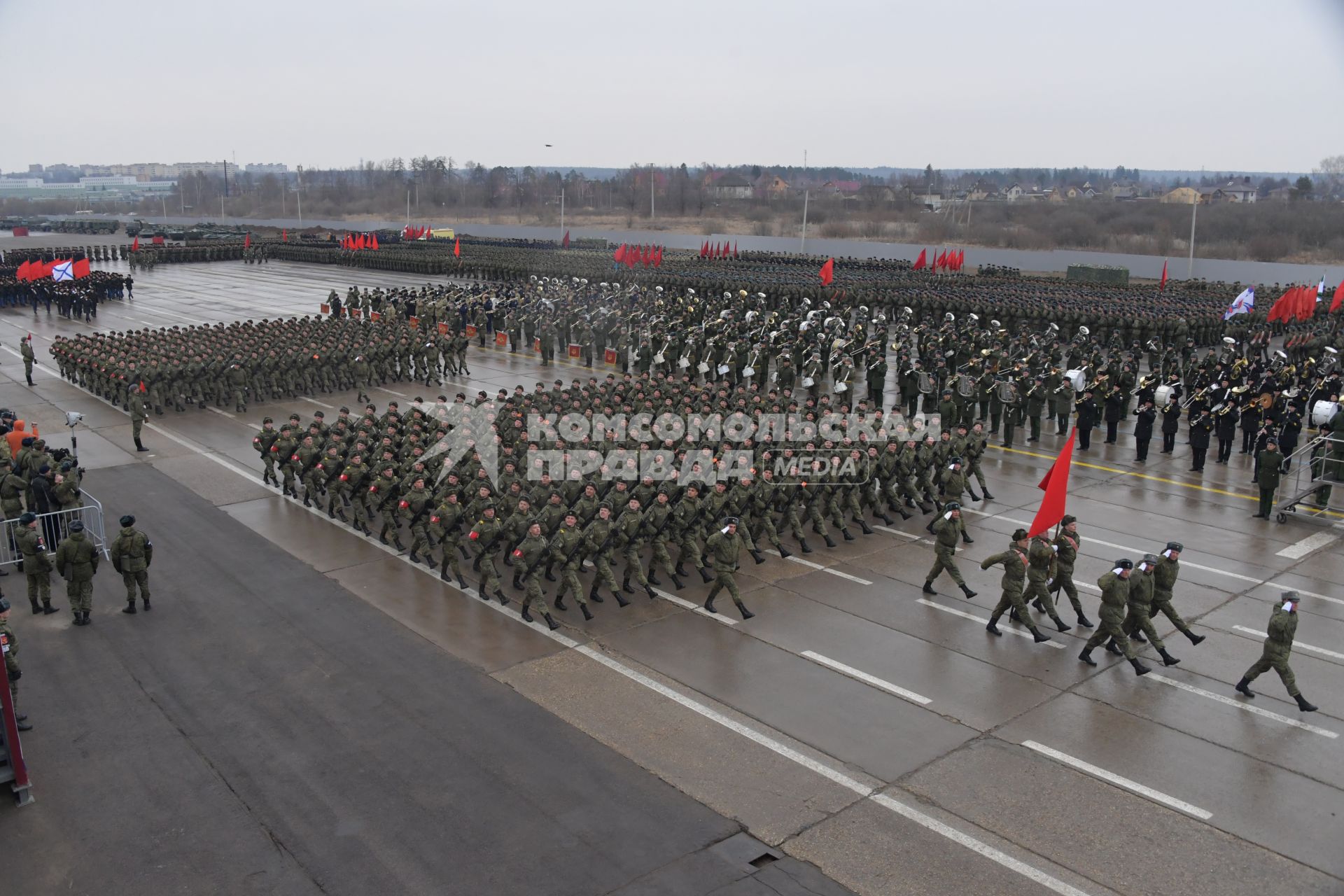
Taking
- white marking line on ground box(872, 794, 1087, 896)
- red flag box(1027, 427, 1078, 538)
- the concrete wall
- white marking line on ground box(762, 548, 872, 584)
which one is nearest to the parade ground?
white marking line on ground box(872, 794, 1087, 896)

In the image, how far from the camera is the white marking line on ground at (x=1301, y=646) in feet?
37.4

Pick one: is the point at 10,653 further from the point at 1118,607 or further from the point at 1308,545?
the point at 1308,545

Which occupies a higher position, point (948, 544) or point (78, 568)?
point (948, 544)

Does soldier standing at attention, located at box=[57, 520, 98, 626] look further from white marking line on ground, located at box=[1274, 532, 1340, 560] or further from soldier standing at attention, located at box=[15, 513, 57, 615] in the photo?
white marking line on ground, located at box=[1274, 532, 1340, 560]

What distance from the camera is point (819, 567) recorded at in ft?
46.7

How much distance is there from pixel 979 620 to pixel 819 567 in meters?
2.54

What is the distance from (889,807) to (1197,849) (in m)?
2.39

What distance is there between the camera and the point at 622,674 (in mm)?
10820

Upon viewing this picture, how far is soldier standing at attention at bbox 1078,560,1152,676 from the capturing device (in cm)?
1082

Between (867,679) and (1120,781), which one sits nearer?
Result: (1120,781)

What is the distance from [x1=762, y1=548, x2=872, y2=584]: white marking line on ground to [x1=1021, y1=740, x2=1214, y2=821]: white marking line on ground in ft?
14.5

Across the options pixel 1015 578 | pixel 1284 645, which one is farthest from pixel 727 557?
pixel 1284 645

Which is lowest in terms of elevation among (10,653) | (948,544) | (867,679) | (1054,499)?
(867,679)

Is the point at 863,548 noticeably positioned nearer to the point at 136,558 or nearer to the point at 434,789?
the point at 434,789
